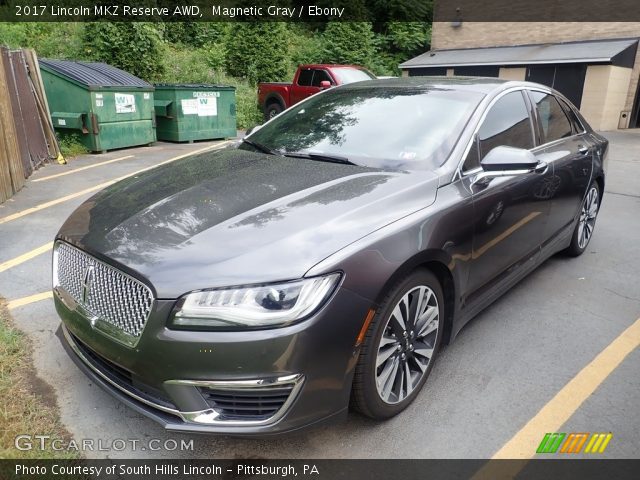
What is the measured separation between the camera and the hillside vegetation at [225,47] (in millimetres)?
12273

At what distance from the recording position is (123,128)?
994 cm

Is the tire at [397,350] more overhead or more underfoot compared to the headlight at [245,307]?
more underfoot

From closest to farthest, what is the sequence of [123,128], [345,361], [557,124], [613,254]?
[345,361] < [557,124] < [613,254] < [123,128]

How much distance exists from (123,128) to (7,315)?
723 cm

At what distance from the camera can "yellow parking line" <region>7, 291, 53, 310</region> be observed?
142 inches

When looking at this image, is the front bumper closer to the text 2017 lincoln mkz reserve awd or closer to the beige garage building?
the text 2017 lincoln mkz reserve awd

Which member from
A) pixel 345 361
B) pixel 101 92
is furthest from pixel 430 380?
pixel 101 92

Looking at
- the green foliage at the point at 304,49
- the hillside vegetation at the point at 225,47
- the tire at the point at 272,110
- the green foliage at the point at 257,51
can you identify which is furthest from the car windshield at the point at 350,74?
the green foliage at the point at 304,49

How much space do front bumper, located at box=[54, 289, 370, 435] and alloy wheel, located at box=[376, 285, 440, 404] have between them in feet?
0.94

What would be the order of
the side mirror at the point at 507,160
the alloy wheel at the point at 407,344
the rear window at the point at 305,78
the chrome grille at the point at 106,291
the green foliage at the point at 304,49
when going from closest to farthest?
the chrome grille at the point at 106,291, the alloy wheel at the point at 407,344, the side mirror at the point at 507,160, the rear window at the point at 305,78, the green foliage at the point at 304,49

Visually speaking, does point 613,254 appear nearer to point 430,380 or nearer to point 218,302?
point 430,380

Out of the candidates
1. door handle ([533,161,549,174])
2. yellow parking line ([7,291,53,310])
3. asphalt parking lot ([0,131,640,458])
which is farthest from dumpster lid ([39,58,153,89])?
door handle ([533,161,549,174])

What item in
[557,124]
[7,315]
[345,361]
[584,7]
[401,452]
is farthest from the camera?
[584,7]

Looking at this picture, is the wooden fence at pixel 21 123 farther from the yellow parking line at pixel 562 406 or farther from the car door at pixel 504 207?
the yellow parking line at pixel 562 406
